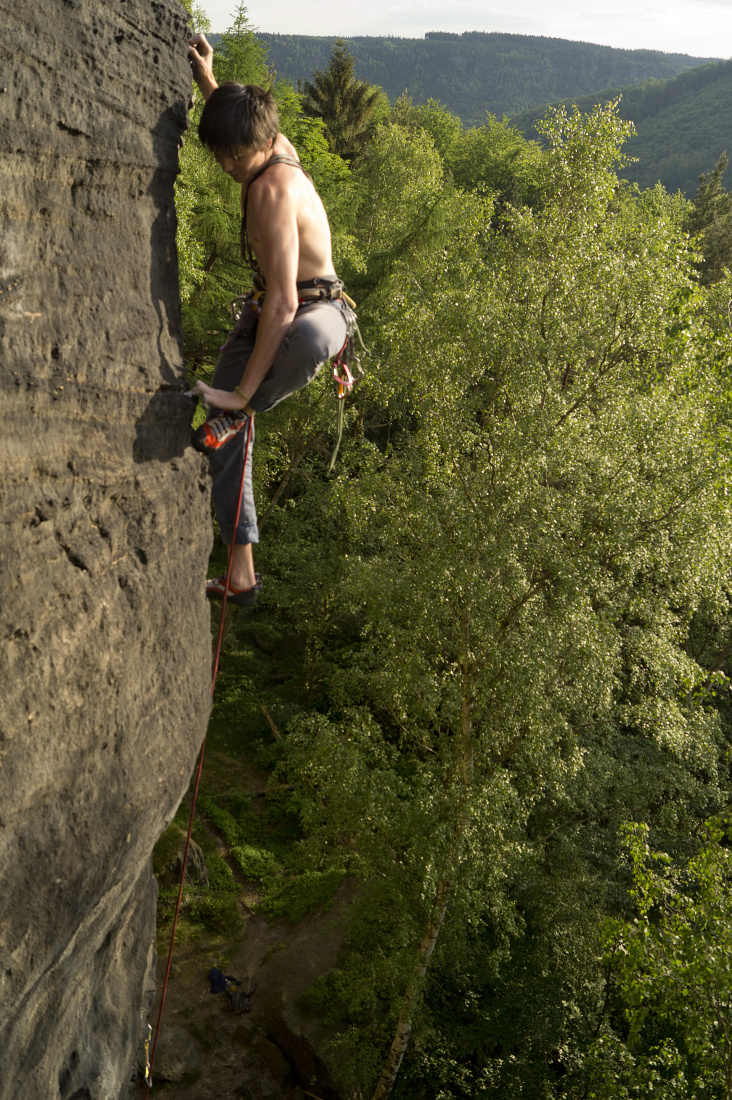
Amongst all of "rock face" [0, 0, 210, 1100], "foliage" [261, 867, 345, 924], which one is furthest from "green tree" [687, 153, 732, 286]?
"rock face" [0, 0, 210, 1100]

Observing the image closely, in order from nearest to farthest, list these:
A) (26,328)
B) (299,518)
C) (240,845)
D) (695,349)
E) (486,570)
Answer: (26,328), (486,570), (695,349), (240,845), (299,518)

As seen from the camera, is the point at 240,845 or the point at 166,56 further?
the point at 240,845

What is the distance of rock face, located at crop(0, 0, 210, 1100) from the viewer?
9.75 feet

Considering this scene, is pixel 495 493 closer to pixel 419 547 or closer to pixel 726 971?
pixel 419 547

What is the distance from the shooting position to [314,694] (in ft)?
65.2

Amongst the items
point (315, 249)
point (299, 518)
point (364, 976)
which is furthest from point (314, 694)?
point (315, 249)

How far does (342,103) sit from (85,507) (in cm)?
3912

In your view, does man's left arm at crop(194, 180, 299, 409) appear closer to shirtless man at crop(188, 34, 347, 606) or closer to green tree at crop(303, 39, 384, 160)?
shirtless man at crop(188, 34, 347, 606)

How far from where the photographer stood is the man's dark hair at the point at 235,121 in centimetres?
352

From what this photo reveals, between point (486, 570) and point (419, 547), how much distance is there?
1384 millimetres

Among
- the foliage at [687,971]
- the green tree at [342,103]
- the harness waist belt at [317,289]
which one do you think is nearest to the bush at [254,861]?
the foliage at [687,971]

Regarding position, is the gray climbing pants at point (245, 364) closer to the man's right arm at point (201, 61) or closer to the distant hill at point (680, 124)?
the man's right arm at point (201, 61)

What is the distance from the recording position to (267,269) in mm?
3637

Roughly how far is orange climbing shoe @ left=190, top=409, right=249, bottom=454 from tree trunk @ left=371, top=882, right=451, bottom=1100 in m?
7.48
